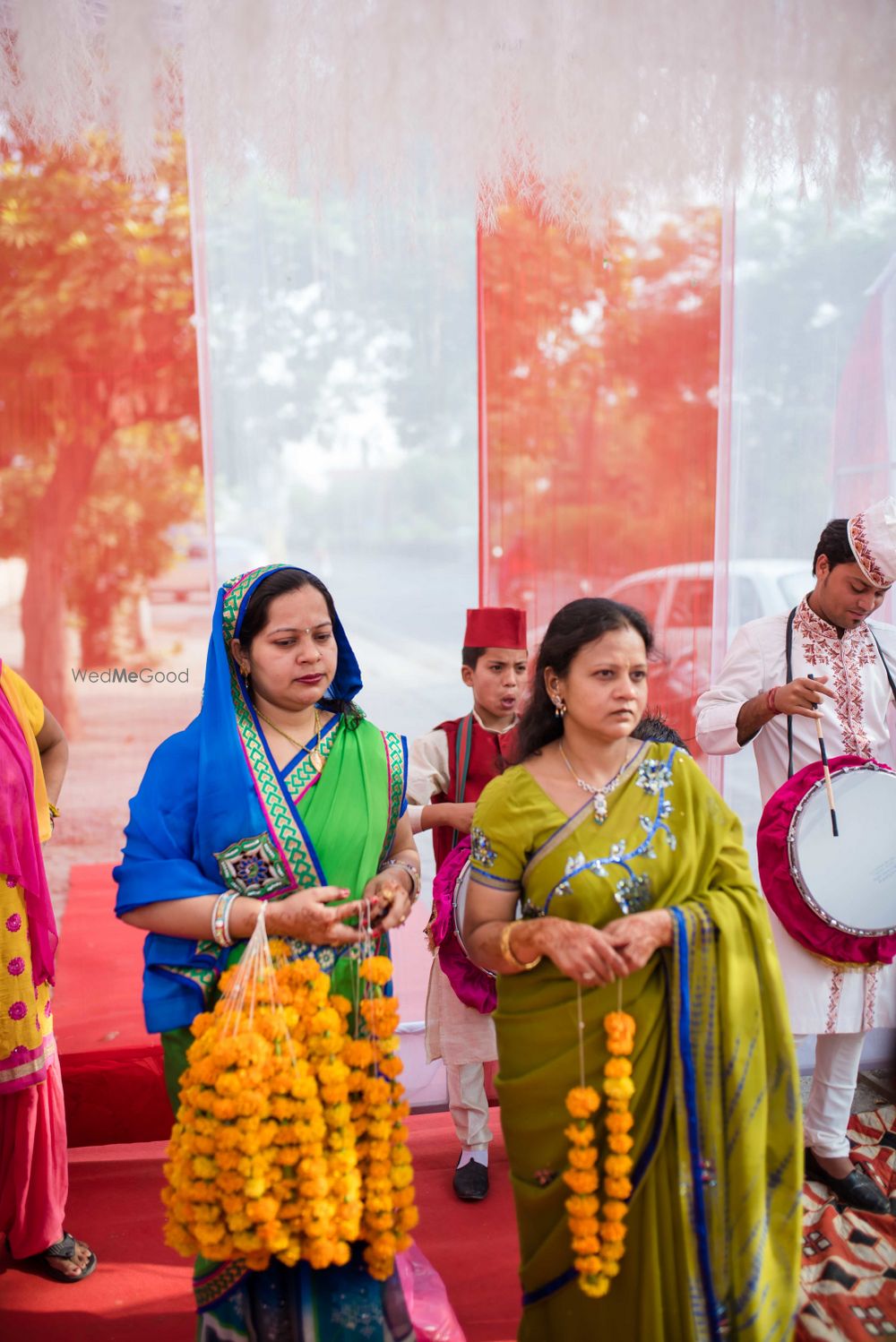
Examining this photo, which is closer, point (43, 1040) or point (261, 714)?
point (261, 714)

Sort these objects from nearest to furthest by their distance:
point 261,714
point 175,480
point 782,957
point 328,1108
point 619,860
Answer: point 328,1108 → point 619,860 → point 261,714 → point 782,957 → point 175,480

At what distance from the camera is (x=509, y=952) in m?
2.16

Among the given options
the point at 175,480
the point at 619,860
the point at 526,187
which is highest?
the point at 526,187

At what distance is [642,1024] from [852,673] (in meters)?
1.69

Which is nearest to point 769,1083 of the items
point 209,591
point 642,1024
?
point 642,1024

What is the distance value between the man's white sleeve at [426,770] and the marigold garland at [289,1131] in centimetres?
113

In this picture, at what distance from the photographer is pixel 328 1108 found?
2053 mm

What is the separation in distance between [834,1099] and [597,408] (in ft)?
8.65

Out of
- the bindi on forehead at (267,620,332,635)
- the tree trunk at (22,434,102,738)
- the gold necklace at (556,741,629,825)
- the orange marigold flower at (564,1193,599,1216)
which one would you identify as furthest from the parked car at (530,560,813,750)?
the orange marigold flower at (564,1193,599,1216)

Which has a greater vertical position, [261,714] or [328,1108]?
[261,714]

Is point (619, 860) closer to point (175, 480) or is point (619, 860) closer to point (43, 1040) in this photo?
point (43, 1040)

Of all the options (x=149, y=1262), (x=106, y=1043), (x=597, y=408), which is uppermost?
(x=597, y=408)

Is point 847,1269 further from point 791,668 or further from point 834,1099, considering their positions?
point 791,668

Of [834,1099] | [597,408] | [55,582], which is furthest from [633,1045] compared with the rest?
[55,582]
